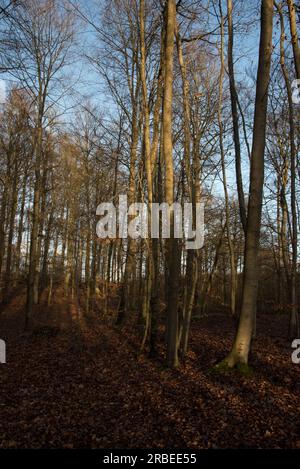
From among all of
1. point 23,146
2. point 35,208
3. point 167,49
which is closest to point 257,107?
point 167,49

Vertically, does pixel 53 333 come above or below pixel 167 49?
below

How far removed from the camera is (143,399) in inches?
213

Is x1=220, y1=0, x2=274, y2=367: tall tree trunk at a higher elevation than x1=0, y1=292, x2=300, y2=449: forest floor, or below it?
higher

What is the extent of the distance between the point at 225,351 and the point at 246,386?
2.39 metres

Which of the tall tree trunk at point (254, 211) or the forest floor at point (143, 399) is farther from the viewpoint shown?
Result: the tall tree trunk at point (254, 211)

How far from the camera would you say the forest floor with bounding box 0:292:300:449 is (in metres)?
4.06

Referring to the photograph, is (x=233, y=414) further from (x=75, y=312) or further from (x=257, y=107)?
(x=75, y=312)

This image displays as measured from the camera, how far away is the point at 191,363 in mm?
7297

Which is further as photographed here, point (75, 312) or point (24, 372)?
point (75, 312)

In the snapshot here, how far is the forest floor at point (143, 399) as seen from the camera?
4062 millimetres

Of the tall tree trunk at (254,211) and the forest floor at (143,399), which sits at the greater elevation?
the tall tree trunk at (254,211)

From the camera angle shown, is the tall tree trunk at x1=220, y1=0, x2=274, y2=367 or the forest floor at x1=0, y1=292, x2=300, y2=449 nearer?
the forest floor at x1=0, y1=292, x2=300, y2=449

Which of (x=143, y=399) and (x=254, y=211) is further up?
(x=254, y=211)

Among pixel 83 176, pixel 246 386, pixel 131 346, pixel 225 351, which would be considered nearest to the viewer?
pixel 246 386
